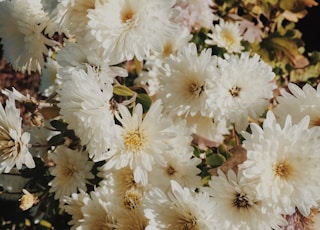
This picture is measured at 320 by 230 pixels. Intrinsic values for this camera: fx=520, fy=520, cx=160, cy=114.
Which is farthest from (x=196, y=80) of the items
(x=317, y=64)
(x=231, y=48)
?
(x=317, y=64)

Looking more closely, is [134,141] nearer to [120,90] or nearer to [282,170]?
[120,90]

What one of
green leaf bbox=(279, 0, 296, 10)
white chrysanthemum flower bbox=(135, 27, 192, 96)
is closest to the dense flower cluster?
white chrysanthemum flower bbox=(135, 27, 192, 96)

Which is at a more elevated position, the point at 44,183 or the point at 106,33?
the point at 106,33

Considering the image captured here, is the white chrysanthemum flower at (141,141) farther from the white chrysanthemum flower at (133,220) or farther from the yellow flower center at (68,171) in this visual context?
the yellow flower center at (68,171)

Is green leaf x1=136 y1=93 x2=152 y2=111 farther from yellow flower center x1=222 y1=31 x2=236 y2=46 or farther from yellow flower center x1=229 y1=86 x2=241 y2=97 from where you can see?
yellow flower center x1=222 y1=31 x2=236 y2=46

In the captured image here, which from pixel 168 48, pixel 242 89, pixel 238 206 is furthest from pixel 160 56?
pixel 238 206

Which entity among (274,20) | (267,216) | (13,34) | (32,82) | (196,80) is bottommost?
(32,82)

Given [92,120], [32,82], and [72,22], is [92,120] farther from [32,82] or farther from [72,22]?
[32,82]
